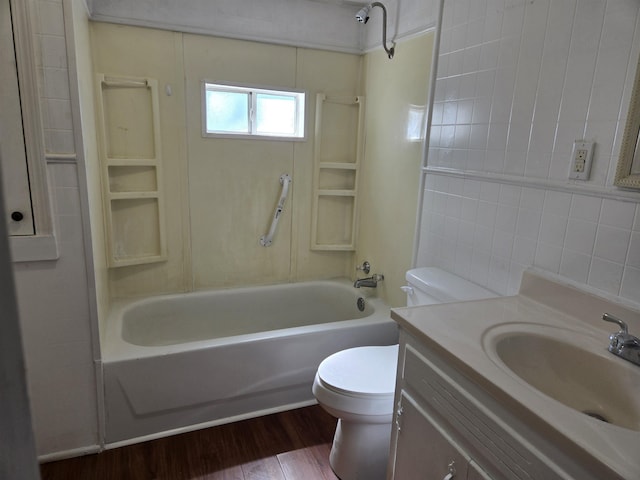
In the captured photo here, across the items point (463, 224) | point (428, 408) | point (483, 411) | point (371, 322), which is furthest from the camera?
point (371, 322)

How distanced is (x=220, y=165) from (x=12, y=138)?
1.17 m

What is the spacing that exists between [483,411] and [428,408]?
0.77 ft

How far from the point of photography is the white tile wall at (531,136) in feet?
3.88

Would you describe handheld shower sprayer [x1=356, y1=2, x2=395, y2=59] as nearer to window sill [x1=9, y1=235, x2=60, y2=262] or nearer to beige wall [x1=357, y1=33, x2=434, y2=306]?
beige wall [x1=357, y1=33, x2=434, y2=306]

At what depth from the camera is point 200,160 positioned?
97.0 inches

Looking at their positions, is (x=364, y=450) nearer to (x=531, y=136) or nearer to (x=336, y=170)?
(x=531, y=136)

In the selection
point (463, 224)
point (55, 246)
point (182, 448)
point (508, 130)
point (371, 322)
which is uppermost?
point (508, 130)

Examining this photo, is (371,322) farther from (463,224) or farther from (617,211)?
(617,211)

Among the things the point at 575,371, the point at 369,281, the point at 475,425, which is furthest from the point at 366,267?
the point at 475,425

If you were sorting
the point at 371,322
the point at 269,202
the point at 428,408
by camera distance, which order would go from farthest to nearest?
1. the point at 269,202
2. the point at 371,322
3. the point at 428,408

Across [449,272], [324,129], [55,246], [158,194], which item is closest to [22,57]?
[55,246]

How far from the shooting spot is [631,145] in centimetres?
112

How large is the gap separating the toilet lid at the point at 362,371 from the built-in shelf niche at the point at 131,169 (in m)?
1.35

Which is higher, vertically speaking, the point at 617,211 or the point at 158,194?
the point at 617,211
